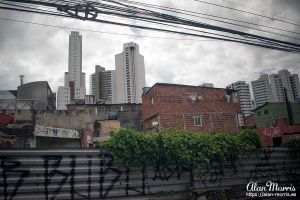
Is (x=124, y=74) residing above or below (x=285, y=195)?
above

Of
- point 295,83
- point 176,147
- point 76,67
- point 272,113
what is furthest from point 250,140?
point 76,67

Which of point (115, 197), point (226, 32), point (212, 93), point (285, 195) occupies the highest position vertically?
point (212, 93)

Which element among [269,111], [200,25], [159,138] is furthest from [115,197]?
[269,111]

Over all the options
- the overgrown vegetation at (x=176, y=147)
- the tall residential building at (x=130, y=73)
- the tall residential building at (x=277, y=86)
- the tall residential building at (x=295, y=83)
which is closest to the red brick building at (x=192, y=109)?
the overgrown vegetation at (x=176, y=147)

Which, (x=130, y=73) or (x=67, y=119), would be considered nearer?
(x=67, y=119)

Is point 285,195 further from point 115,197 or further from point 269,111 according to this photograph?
point 269,111

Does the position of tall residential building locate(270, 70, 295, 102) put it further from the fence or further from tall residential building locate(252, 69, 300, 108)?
the fence

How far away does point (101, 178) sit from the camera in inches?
263

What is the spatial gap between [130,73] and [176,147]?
5483cm

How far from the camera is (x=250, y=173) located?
29.3ft

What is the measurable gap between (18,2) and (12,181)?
4.16 metres

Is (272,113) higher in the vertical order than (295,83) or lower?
lower

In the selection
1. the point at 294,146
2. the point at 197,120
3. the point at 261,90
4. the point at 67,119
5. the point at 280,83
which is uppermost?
the point at 280,83

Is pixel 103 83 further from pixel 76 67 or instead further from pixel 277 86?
pixel 277 86
